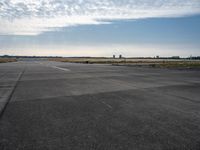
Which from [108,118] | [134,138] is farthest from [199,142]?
[108,118]

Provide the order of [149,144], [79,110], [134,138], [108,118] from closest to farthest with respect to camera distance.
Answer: [149,144]
[134,138]
[108,118]
[79,110]

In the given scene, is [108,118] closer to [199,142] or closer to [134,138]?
[134,138]

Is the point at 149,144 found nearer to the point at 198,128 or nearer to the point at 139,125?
the point at 139,125

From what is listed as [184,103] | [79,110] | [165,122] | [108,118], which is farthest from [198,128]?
[79,110]

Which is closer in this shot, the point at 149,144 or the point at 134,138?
the point at 149,144

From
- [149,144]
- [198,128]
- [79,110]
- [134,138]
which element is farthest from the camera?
[79,110]

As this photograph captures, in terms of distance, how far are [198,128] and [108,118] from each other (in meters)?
2.32

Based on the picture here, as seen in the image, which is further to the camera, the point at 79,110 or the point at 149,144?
the point at 79,110

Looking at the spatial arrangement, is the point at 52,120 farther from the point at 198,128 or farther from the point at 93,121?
the point at 198,128

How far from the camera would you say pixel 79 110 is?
6762 millimetres

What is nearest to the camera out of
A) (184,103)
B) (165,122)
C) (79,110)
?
(165,122)

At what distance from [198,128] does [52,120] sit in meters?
3.78

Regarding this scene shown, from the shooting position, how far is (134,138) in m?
4.30

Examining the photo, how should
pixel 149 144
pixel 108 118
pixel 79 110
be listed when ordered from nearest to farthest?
1. pixel 149 144
2. pixel 108 118
3. pixel 79 110
